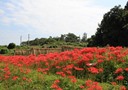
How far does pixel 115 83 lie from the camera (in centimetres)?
962

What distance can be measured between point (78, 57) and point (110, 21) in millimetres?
28978

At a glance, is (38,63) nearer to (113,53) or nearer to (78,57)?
(78,57)

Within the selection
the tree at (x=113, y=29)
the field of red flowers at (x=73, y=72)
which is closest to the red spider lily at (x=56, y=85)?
the field of red flowers at (x=73, y=72)

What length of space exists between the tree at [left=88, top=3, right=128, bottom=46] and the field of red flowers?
2338 centimetres

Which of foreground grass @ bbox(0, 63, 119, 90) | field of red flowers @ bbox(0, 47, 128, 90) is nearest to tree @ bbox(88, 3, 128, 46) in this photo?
field of red flowers @ bbox(0, 47, 128, 90)

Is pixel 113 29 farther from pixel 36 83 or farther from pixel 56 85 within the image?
pixel 56 85

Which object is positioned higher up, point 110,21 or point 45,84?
point 110,21

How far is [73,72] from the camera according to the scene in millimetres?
11531

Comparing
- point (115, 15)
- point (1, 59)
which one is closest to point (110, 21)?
point (115, 15)

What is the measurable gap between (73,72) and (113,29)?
92.3 ft

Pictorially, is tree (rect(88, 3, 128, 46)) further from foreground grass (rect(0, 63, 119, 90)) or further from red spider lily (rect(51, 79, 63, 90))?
red spider lily (rect(51, 79, 63, 90))

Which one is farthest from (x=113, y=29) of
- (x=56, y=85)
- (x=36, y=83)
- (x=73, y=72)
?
(x=56, y=85)

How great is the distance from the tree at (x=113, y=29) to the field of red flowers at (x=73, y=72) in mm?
23378

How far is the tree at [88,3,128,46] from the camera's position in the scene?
36625 millimetres
